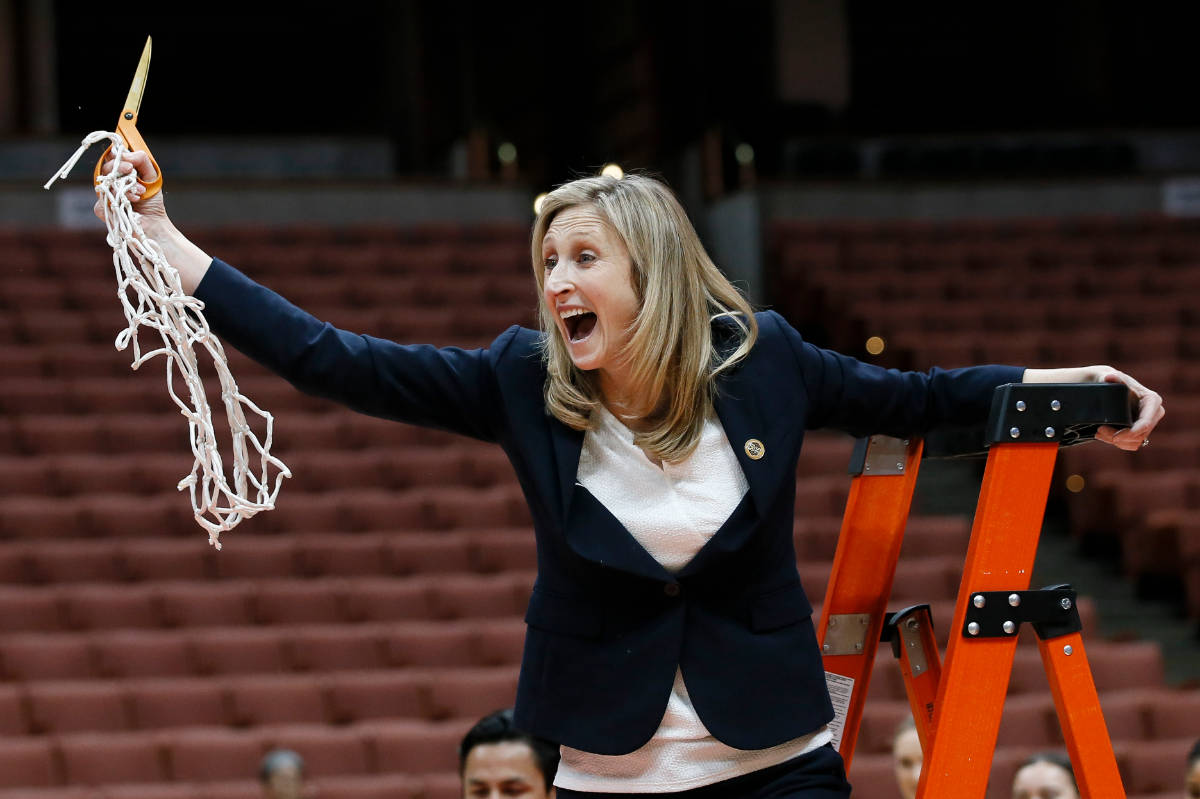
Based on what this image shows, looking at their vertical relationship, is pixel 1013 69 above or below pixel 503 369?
above

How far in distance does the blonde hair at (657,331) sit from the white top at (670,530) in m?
0.02

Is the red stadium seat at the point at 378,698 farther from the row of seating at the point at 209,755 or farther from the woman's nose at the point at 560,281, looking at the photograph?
the woman's nose at the point at 560,281

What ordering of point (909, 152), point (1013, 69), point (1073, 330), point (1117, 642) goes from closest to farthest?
1. point (1117, 642)
2. point (1073, 330)
3. point (909, 152)
4. point (1013, 69)

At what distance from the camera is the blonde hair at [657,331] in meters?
1.39

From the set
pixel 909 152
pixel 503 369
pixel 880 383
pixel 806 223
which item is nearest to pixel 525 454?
pixel 503 369

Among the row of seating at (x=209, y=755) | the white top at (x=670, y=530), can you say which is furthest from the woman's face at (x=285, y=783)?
the white top at (x=670, y=530)

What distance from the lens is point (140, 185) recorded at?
1.40 m

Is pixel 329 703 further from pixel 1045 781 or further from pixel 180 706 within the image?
pixel 1045 781

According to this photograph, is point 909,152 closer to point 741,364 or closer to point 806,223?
point 806,223

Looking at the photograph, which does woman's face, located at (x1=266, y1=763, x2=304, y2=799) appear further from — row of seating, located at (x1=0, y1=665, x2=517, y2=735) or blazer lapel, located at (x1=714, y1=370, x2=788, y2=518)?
blazer lapel, located at (x1=714, y1=370, x2=788, y2=518)

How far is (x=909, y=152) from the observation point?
8453 millimetres

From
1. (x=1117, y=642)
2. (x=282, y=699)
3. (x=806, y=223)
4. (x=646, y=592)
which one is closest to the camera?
(x=646, y=592)

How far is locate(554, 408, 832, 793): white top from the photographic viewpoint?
4.40ft

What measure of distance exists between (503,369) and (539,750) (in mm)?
1001
